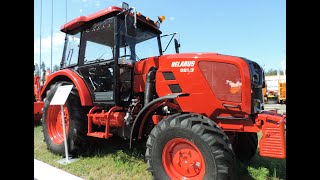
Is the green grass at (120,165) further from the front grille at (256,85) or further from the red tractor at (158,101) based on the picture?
the front grille at (256,85)

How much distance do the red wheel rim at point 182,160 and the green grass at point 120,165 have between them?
1.82 ft

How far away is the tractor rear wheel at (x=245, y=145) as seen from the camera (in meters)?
4.39

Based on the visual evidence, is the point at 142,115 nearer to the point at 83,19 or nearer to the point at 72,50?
the point at 83,19

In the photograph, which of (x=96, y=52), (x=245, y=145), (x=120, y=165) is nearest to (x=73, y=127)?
(x=120, y=165)

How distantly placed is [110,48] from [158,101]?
1.51 meters

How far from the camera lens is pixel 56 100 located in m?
4.72

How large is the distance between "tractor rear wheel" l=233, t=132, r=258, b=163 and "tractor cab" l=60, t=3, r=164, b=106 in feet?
6.33
